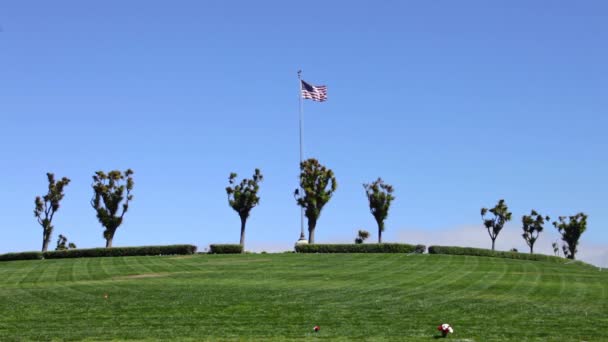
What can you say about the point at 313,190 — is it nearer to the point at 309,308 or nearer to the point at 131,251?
the point at 131,251

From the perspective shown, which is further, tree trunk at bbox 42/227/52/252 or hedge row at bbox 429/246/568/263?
tree trunk at bbox 42/227/52/252

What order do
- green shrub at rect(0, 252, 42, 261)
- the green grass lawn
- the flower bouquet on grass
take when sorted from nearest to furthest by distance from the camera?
the flower bouquet on grass, the green grass lawn, green shrub at rect(0, 252, 42, 261)

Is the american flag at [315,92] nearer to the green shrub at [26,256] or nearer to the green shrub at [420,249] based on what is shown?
the green shrub at [420,249]

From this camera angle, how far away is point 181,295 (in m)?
27.9

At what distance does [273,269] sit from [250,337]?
96.3 feet

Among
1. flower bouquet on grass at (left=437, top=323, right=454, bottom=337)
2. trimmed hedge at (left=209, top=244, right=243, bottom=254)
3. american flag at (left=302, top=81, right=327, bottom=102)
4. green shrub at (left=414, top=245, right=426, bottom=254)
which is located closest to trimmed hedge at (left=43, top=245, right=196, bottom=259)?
trimmed hedge at (left=209, top=244, right=243, bottom=254)

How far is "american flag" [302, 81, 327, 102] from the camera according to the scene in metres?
72.7

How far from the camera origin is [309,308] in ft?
76.9

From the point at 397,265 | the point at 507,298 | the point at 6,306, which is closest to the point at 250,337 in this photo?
the point at 6,306

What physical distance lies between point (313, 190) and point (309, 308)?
58.3 metres

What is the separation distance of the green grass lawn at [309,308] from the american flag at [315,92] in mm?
32849

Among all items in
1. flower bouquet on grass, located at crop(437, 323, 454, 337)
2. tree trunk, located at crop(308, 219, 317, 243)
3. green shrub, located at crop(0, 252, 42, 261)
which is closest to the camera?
flower bouquet on grass, located at crop(437, 323, 454, 337)

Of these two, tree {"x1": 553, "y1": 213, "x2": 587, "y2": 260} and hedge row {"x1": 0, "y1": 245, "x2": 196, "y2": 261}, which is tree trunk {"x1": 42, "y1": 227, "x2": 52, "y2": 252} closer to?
hedge row {"x1": 0, "y1": 245, "x2": 196, "y2": 261}

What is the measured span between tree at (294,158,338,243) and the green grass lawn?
126ft
